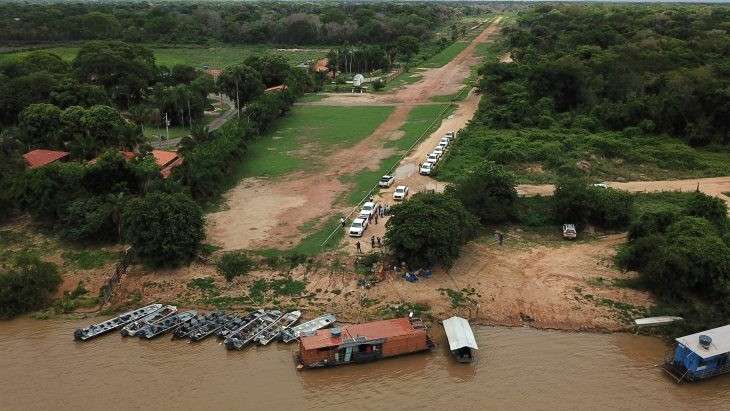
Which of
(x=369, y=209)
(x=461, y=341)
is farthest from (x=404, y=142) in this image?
(x=461, y=341)

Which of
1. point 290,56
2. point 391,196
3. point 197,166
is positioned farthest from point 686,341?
point 290,56

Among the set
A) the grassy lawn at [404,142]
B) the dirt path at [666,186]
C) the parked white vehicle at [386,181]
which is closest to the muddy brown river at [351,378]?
the dirt path at [666,186]

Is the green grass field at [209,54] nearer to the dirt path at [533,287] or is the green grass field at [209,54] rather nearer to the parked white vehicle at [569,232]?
the parked white vehicle at [569,232]

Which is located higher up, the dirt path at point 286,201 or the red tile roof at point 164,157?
the red tile roof at point 164,157

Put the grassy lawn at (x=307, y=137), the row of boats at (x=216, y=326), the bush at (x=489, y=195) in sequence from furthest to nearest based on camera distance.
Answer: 1. the grassy lawn at (x=307, y=137)
2. the bush at (x=489, y=195)
3. the row of boats at (x=216, y=326)

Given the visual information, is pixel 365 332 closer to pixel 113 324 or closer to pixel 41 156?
pixel 113 324

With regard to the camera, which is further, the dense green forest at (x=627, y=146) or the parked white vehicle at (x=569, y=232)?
the parked white vehicle at (x=569, y=232)
